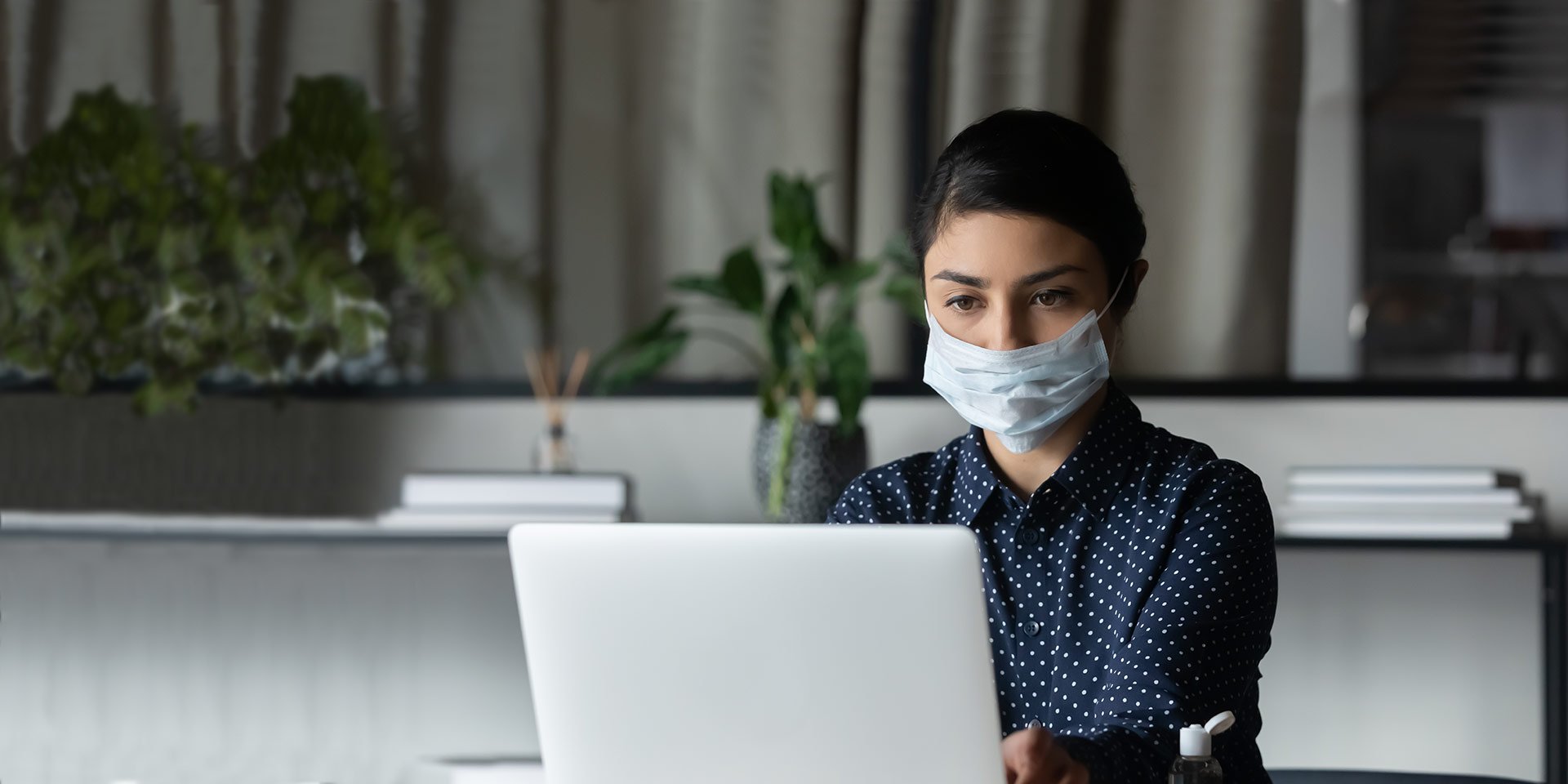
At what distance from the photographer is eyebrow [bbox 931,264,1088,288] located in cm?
125

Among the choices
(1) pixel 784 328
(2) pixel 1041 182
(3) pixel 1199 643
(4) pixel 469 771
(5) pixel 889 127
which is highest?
(5) pixel 889 127

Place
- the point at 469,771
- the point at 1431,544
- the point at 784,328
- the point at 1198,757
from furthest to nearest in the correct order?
1. the point at 469,771
2. the point at 784,328
3. the point at 1431,544
4. the point at 1198,757

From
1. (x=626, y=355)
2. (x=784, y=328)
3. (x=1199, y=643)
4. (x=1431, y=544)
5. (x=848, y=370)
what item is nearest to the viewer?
(x=1199, y=643)

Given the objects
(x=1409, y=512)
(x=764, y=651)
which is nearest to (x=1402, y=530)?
(x=1409, y=512)

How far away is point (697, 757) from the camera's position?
87 centimetres

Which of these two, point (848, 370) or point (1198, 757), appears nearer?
point (1198, 757)

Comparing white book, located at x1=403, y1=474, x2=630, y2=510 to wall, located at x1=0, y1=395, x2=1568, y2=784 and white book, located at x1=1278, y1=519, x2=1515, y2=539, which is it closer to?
wall, located at x1=0, y1=395, x2=1568, y2=784

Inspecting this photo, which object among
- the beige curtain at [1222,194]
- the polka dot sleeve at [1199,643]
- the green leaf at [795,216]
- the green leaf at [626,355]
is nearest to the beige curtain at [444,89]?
the green leaf at [626,355]

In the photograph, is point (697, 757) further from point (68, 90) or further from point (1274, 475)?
point (68, 90)

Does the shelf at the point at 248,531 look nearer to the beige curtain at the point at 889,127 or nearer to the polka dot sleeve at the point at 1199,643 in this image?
the beige curtain at the point at 889,127

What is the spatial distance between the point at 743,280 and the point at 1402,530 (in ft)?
3.73

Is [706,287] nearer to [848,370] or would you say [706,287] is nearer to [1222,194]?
[848,370]

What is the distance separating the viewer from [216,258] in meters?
2.66

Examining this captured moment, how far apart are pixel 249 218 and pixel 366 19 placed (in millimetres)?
441
